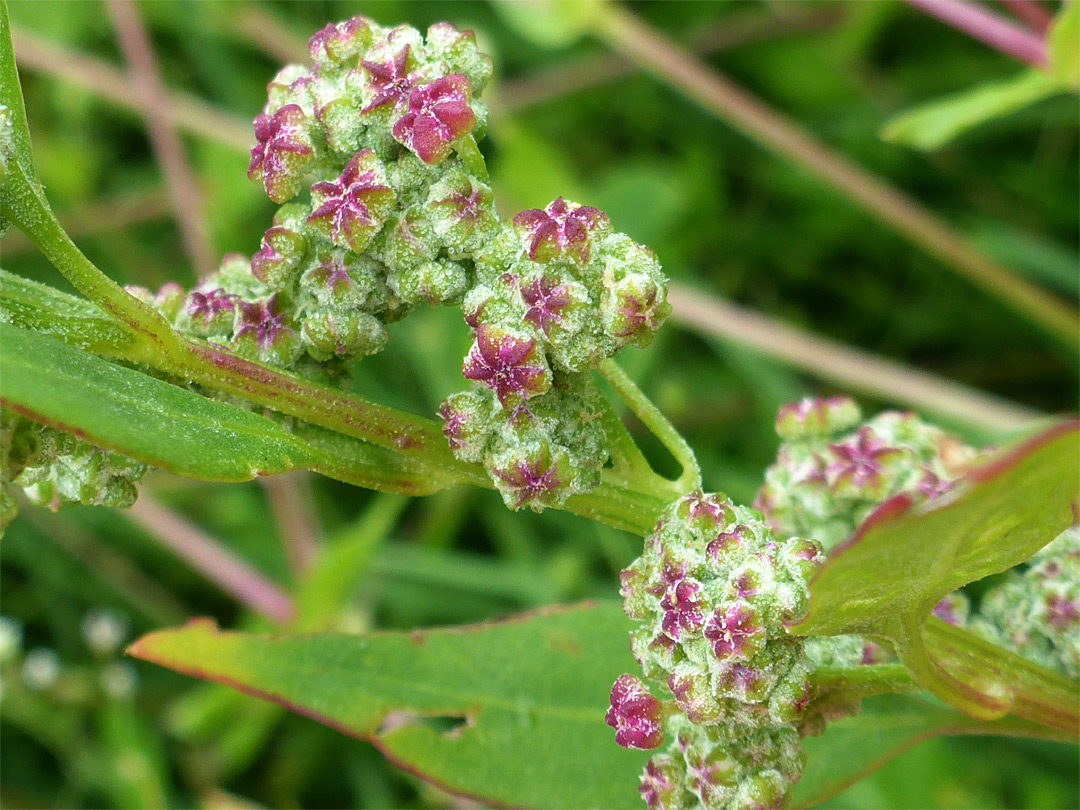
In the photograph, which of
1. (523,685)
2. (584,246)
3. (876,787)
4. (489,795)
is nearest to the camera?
(584,246)

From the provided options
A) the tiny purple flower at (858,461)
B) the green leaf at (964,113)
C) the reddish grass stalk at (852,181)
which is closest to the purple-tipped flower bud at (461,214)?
the tiny purple flower at (858,461)

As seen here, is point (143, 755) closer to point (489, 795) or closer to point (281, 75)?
point (489, 795)

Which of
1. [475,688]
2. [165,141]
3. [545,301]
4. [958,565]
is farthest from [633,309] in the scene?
[165,141]

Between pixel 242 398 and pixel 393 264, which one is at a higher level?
pixel 393 264

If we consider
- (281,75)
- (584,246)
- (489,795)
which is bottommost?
(489,795)

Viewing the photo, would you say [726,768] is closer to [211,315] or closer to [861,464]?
[861,464]

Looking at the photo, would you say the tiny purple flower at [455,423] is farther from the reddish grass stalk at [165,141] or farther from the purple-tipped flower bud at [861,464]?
the reddish grass stalk at [165,141]

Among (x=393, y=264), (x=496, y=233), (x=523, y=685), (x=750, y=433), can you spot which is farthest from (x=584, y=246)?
(x=750, y=433)
